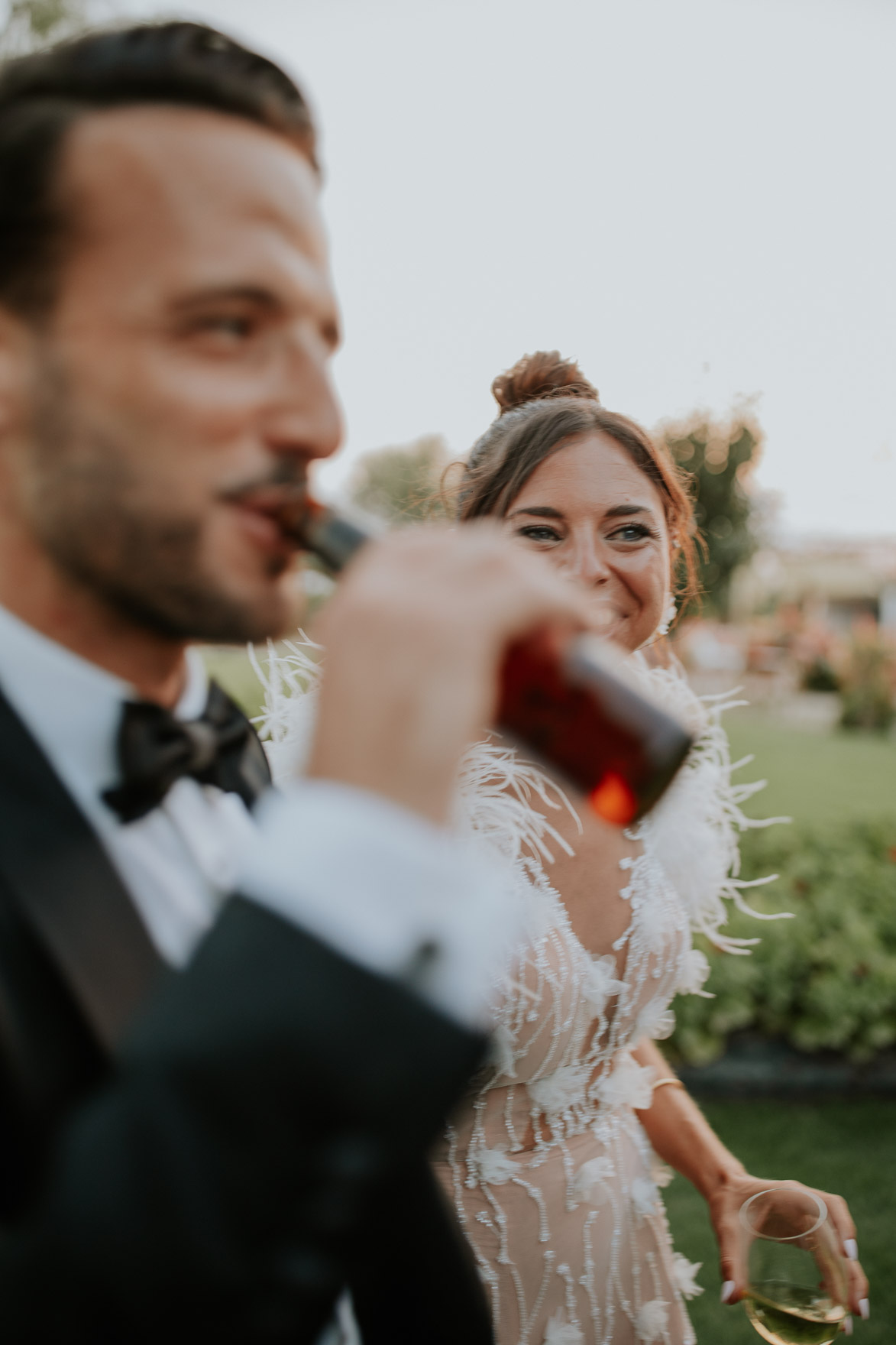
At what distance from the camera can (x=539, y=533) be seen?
2104 mm

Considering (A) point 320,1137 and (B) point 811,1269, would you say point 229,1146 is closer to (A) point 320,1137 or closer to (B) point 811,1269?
(A) point 320,1137

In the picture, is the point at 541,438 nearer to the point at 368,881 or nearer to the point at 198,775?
the point at 198,775

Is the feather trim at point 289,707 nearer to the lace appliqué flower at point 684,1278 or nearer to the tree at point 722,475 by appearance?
the lace appliqué flower at point 684,1278

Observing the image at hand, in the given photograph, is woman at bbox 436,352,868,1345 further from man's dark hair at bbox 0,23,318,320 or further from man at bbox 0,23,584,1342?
man's dark hair at bbox 0,23,318,320

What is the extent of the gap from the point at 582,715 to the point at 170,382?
1.62ft

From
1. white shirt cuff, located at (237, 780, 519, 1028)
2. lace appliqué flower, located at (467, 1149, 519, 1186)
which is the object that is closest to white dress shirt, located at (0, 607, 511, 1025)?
white shirt cuff, located at (237, 780, 519, 1028)

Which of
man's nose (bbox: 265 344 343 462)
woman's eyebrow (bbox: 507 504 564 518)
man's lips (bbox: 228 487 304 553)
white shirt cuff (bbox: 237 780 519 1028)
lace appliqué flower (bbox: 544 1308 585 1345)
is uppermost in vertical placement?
man's nose (bbox: 265 344 343 462)

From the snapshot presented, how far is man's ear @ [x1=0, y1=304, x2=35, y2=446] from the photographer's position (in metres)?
0.78

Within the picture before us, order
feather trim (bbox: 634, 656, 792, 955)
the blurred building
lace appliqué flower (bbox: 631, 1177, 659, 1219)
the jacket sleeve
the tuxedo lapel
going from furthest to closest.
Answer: the blurred building, feather trim (bbox: 634, 656, 792, 955), lace appliqué flower (bbox: 631, 1177, 659, 1219), the tuxedo lapel, the jacket sleeve

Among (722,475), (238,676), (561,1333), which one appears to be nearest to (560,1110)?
(561,1333)

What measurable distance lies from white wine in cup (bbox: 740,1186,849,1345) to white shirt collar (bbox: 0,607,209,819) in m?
1.57

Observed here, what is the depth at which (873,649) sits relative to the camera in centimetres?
1684

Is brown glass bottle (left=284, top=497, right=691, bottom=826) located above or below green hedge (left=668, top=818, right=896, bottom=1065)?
above

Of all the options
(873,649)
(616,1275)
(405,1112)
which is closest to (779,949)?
(616,1275)
